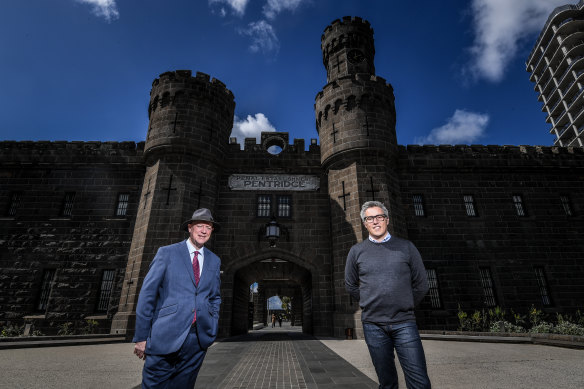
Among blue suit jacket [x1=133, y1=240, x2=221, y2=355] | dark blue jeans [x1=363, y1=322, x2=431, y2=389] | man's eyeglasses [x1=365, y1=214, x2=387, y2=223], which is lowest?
dark blue jeans [x1=363, y1=322, x2=431, y2=389]

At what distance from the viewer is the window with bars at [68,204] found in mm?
12045

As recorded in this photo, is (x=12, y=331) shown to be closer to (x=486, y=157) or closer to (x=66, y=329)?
(x=66, y=329)

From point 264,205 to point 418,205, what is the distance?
679cm

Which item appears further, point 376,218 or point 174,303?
point 376,218

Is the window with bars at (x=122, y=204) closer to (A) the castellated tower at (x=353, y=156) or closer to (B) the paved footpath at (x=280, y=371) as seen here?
(B) the paved footpath at (x=280, y=371)

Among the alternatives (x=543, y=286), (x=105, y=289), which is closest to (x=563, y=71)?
(x=543, y=286)

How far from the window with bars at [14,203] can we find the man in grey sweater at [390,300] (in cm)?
1547

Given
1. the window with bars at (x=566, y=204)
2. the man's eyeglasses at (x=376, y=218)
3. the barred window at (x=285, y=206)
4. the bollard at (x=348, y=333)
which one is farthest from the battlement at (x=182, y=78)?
the window with bars at (x=566, y=204)

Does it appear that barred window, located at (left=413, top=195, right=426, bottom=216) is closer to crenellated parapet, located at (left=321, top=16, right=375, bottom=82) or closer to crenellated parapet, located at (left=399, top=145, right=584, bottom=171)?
crenellated parapet, located at (left=399, top=145, right=584, bottom=171)

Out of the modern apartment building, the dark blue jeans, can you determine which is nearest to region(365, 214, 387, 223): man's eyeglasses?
the dark blue jeans

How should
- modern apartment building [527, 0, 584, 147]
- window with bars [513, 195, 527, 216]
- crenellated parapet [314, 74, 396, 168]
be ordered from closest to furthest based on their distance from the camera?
1. crenellated parapet [314, 74, 396, 168]
2. window with bars [513, 195, 527, 216]
3. modern apartment building [527, 0, 584, 147]

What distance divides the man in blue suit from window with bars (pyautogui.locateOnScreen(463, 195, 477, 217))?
1301 cm

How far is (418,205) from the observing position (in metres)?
12.6

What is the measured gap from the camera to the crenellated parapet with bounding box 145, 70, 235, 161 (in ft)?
38.1
